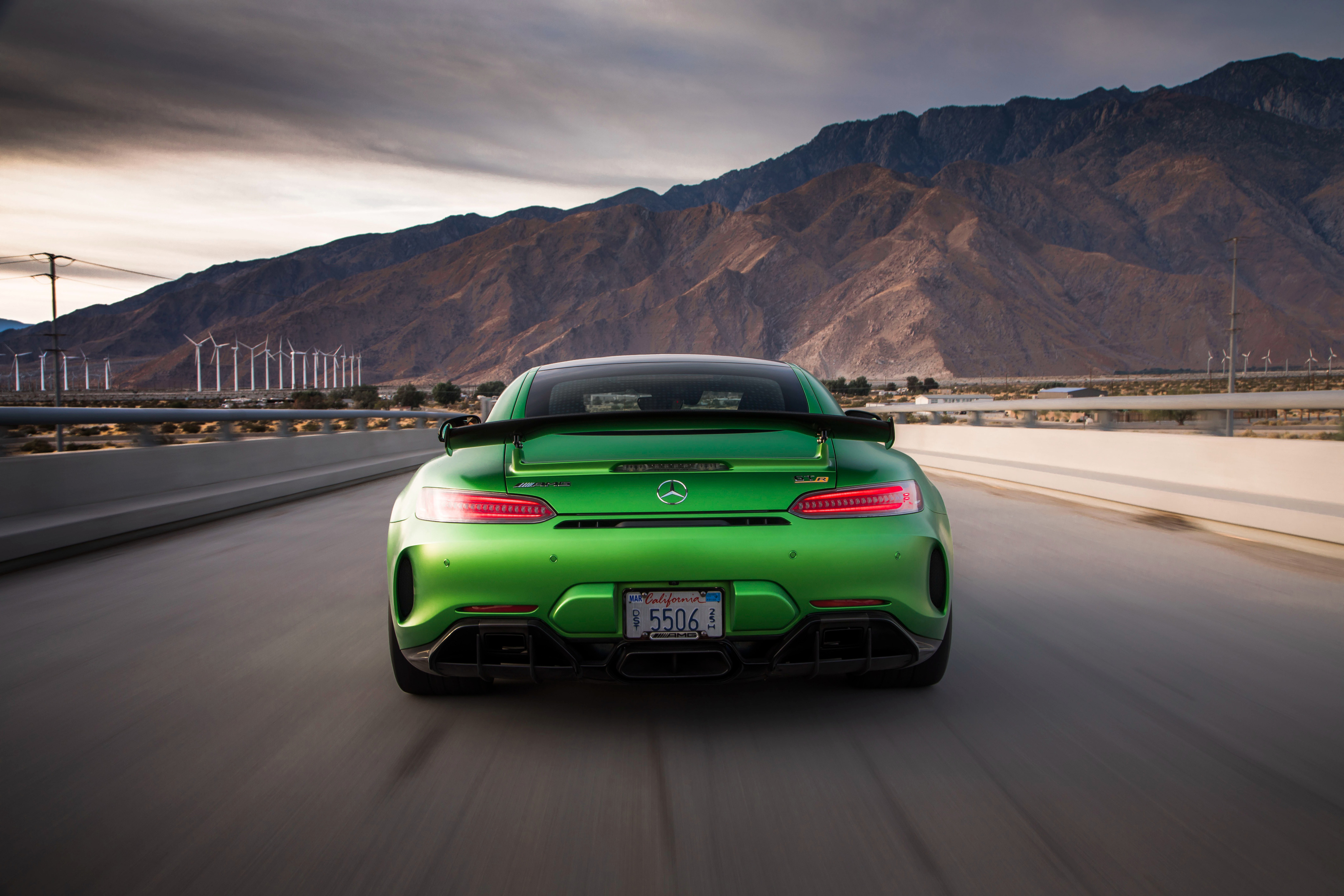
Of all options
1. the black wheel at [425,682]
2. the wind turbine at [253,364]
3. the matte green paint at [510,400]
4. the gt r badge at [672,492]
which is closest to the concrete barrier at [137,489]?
the matte green paint at [510,400]

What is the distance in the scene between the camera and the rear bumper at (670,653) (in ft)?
10.2

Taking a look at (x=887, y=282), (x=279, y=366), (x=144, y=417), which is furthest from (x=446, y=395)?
(x=279, y=366)

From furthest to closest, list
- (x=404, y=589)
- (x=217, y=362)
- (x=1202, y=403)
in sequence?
(x=217, y=362)
(x=1202, y=403)
(x=404, y=589)

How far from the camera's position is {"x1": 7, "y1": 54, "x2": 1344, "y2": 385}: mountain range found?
110812 mm

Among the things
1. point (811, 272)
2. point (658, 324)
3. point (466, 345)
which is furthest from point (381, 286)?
point (811, 272)

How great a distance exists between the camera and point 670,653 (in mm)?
3096

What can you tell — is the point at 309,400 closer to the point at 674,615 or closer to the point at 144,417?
the point at 144,417

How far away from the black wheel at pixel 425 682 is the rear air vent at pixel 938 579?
1699 mm

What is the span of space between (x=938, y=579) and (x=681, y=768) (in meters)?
1.16

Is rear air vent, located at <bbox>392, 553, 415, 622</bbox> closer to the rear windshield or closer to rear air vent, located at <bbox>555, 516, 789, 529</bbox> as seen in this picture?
rear air vent, located at <bbox>555, 516, 789, 529</bbox>

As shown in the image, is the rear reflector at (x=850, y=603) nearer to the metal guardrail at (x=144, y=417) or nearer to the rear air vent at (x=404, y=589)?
the rear air vent at (x=404, y=589)

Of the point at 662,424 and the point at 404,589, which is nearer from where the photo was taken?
the point at 404,589

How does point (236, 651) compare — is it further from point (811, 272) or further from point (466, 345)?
point (466, 345)

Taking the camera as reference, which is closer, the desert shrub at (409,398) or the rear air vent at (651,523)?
the rear air vent at (651,523)
